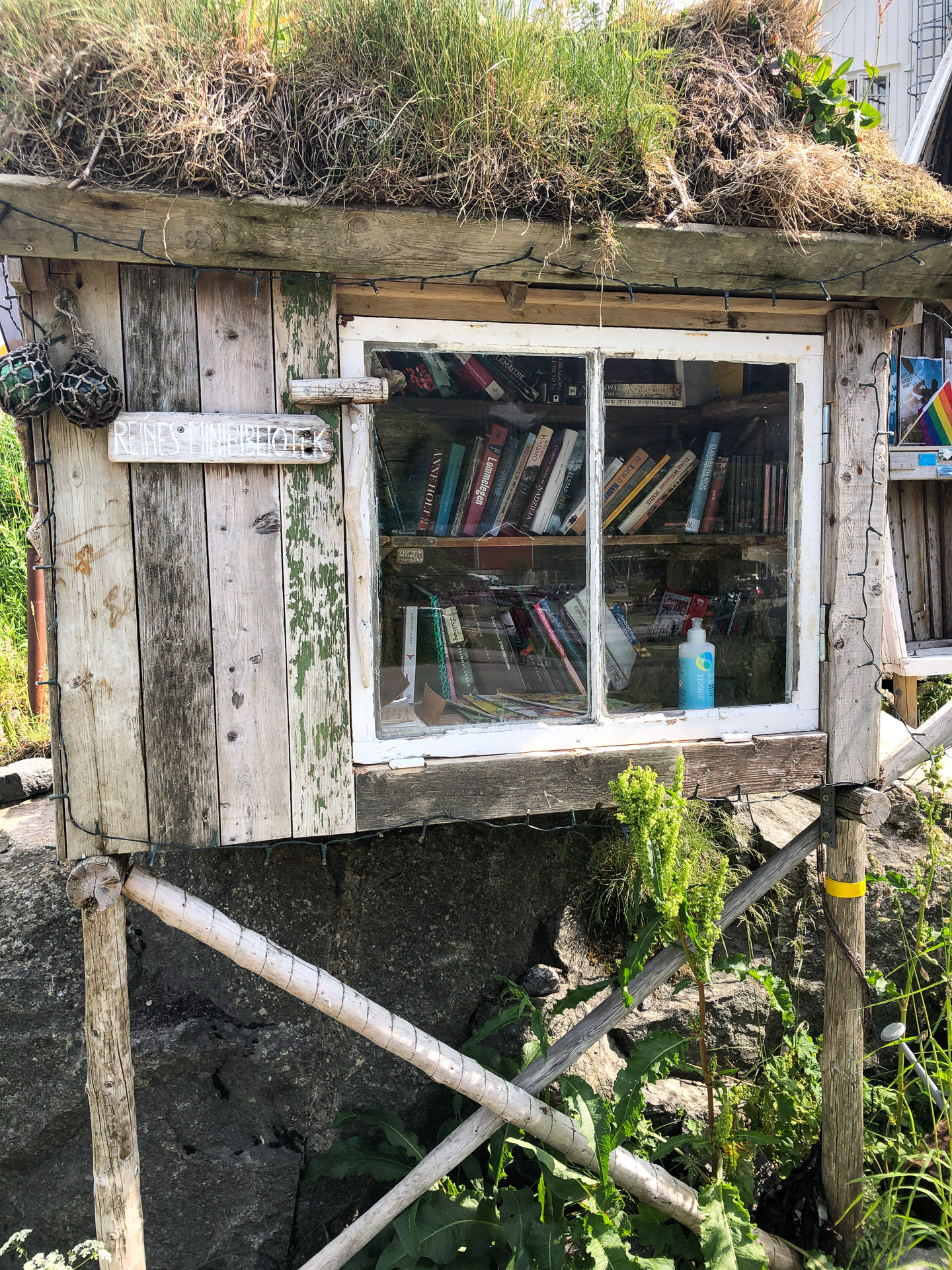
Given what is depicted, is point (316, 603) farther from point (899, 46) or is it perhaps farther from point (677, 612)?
point (899, 46)

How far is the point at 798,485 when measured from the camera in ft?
8.48

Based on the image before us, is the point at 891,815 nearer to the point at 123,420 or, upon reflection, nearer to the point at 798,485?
the point at 798,485

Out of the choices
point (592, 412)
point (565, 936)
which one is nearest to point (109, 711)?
point (592, 412)

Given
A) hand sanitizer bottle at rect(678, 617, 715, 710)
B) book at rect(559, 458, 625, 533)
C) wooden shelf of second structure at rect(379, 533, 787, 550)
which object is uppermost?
book at rect(559, 458, 625, 533)

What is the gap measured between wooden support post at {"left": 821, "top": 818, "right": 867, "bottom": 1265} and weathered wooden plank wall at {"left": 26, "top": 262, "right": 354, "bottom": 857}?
5.94 ft

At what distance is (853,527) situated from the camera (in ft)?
8.42

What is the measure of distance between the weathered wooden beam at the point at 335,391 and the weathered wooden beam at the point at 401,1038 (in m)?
1.27

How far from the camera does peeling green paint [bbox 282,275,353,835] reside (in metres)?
2.09

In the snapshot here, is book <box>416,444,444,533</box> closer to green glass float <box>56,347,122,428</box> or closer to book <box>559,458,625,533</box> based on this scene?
book <box>559,458,625,533</box>

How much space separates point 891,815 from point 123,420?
3.93 metres

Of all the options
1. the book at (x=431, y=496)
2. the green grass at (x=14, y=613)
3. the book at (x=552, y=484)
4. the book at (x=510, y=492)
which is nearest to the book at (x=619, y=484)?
the book at (x=552, y=484)

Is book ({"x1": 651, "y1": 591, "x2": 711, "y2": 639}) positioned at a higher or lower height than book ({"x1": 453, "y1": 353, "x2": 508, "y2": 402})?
lower

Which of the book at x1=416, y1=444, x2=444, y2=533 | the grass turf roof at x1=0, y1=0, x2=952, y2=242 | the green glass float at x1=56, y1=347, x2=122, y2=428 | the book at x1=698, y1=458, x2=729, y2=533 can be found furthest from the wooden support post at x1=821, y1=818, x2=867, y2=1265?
the green glass float at x1=56, y1=347, x2=122, y2=428

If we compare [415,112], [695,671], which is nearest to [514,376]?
[415,112]
